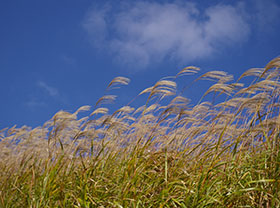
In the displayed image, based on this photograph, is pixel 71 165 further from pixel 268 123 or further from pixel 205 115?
pixel 268 123

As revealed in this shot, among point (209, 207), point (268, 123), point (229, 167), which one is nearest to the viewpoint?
point (209, 207)

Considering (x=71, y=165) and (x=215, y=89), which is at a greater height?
(x=215, y=89)

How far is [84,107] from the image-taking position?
14.1 feet

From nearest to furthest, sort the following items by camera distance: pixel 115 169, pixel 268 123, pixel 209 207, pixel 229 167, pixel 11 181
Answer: pixel 209 207, pixel 229 167, pixel 268 123, pixel 115 169, pixel 11 181

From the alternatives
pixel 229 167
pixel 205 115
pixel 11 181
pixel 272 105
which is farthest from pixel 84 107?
pixel 272 105

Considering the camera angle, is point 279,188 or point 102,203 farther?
point 102,203

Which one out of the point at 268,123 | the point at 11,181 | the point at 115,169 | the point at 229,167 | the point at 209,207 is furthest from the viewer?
the point at 11,181

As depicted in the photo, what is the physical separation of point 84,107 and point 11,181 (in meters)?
1.33

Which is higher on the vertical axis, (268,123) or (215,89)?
(215,89)

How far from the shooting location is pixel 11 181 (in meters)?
4.20

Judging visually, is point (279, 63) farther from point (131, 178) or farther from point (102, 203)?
point (102, 203)

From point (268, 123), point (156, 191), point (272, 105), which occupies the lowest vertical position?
point (156, 191)

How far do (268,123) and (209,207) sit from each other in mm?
1269

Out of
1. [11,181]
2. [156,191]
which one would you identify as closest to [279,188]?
[156,191]
